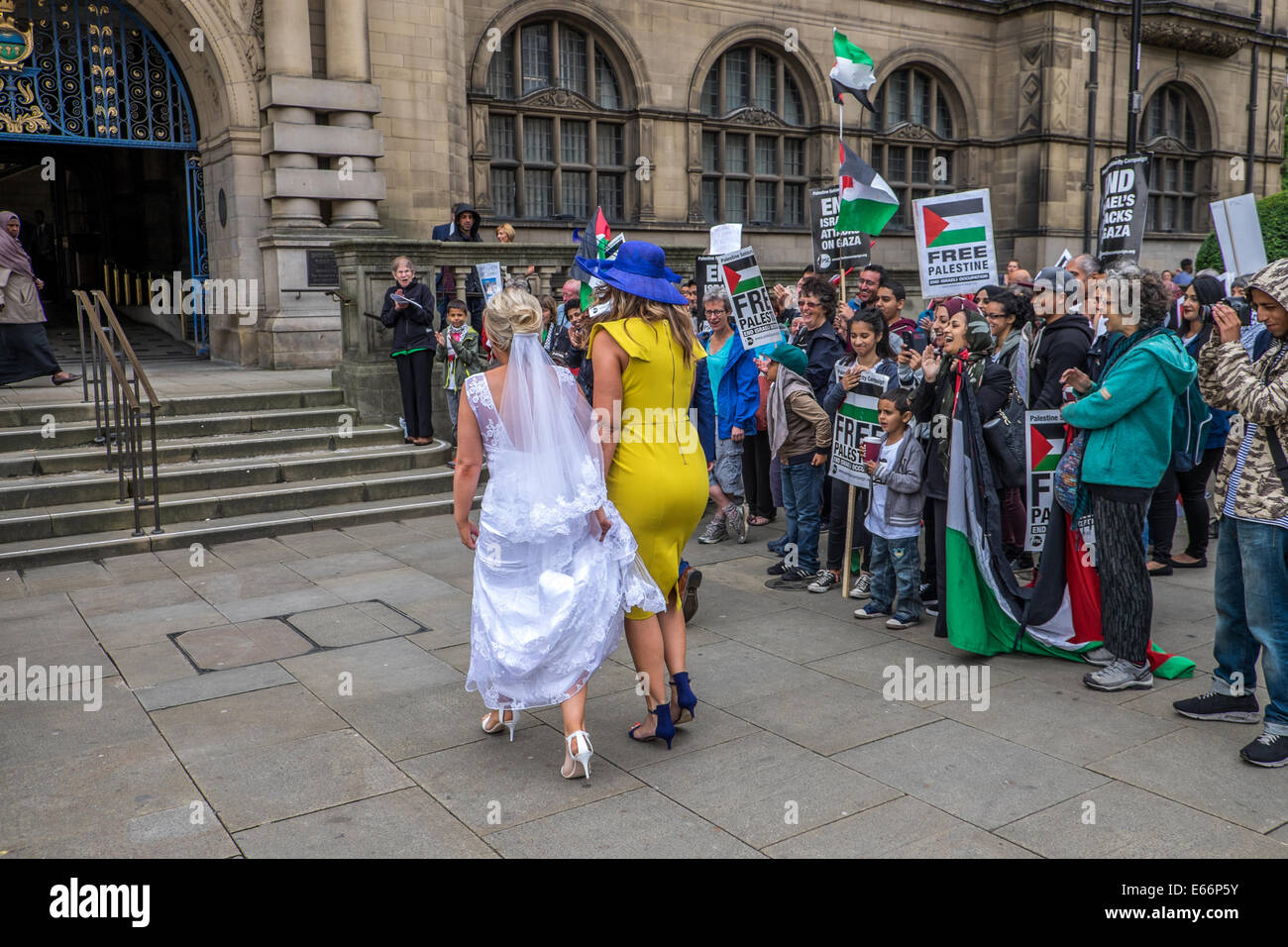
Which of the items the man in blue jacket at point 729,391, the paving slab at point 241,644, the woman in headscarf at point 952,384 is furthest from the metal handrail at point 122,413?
the woman in headscarf at point 952,384

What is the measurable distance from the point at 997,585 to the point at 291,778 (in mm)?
3686

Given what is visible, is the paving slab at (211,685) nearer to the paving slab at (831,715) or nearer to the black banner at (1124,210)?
the paving slab at (831,715)

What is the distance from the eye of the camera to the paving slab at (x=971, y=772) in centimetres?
409

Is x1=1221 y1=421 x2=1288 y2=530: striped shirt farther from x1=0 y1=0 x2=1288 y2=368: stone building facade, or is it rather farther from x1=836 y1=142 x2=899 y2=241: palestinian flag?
x1=0 y1=0 x2=1288 y2=368: stone building facade

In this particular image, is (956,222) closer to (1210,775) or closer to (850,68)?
(1210,775)

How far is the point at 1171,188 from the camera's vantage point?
85.6 feet

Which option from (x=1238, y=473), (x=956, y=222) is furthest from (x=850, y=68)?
(x=1238, y=473)

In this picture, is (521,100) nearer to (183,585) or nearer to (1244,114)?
(183,585)

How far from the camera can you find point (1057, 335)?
21.3 ft

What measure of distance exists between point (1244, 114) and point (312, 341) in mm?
24009

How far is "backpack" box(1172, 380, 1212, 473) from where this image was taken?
24.7ft

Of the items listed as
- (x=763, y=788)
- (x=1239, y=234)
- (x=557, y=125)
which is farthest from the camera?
(x=557, y=125)
